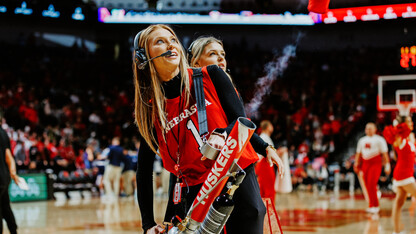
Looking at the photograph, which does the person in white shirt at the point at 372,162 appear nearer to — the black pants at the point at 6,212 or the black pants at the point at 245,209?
the black pants at the point at 6,212

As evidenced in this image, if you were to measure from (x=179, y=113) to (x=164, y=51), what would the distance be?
30cm

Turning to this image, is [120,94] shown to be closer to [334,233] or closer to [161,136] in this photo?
[334,233]

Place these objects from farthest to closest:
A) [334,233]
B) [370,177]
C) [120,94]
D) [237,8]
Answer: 1. [120,94]
2. [237,8]
3. [370,177]
4. [334,233]

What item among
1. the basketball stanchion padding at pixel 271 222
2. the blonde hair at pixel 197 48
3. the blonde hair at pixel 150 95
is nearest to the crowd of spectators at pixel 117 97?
the blonde hair at pixel 197 48

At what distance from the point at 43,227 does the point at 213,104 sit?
784 centimetres

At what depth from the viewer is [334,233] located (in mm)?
8406

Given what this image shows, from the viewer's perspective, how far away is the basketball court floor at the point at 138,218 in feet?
29.5

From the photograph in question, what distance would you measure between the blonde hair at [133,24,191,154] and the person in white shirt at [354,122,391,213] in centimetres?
947

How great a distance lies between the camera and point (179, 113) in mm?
2527

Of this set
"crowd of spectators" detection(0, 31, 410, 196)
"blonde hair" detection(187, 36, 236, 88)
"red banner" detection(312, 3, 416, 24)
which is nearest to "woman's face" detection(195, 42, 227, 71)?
"blonde hair" detection(187, 36, 236, 88)

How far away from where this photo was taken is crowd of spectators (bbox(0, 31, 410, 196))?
2088 cm

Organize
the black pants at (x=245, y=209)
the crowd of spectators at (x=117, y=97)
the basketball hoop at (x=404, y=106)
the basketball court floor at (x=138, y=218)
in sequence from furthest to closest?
the crowd of spectators at (x=117, y=97)
the basketball hoop at (x=404, y=106)
the basketball court floor at (x=138, y=218)
the black pants at (x=245, y=209)

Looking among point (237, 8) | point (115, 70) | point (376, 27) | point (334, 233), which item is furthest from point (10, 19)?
point (334, 233)

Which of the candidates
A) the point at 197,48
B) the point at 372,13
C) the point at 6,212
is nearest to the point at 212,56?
the point at 197,48
